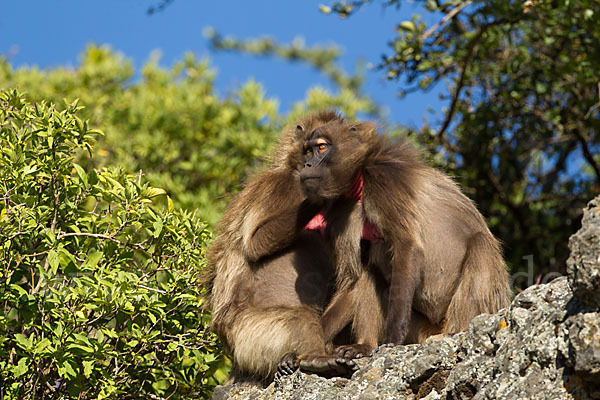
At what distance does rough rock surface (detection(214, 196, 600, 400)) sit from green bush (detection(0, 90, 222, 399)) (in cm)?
83

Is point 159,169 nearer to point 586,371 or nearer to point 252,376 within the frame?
point 252,376

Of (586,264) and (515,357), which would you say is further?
(515,357)

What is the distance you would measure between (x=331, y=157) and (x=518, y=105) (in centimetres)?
330

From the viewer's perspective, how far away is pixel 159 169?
10.3 m

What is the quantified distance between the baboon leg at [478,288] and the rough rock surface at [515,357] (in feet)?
Answer: 2.26

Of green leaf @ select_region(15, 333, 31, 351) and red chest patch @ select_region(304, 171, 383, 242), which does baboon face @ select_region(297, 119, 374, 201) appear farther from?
green leaf @ select_region(15, 333, 31, 351)

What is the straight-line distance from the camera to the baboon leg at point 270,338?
520cm

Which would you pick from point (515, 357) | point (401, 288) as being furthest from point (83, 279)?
point (515, 357)

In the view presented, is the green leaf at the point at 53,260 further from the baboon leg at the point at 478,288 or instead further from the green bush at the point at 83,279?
the baboon leg at the point at 478,288

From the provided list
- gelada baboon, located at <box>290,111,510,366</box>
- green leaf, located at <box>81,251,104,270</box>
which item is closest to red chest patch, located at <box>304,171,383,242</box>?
gelada baboon, located at <box>290,111,510,366</box>

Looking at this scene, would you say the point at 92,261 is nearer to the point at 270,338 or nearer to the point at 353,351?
the point at 270,338

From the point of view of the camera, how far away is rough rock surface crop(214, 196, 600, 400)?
3.09 metres

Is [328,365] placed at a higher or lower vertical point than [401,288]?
lower

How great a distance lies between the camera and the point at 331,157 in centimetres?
558
